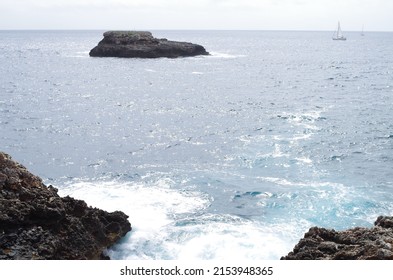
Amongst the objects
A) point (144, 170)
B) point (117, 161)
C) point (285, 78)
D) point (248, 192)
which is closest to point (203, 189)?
point (248, 192)

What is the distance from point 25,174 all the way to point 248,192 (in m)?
14.3

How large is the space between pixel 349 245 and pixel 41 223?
39.6 ft

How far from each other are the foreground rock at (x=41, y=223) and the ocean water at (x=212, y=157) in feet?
5.93

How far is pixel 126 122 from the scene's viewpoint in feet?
163

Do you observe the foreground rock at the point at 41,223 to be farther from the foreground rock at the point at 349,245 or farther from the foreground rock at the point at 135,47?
the foreground rock at the point at 135,47

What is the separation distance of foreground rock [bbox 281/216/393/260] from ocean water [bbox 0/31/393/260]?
201 inches

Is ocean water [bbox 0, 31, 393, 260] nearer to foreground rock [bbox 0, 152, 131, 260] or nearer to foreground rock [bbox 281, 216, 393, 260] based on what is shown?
foreground rock [bbox 0, 152, 131, 260]

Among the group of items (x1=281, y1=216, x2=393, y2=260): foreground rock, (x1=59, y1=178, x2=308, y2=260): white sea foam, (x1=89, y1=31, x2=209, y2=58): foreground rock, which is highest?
(x1=89, y1=31, x2=209, y2=58): foreground rock

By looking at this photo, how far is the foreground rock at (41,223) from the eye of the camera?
55.6ft

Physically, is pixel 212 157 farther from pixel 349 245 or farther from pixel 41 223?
pixel 349 245

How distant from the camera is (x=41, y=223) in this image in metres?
18.2

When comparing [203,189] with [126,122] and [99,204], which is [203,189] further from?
[126,122]

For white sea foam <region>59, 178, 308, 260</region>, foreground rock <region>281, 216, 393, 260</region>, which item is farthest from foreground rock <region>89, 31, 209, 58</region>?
foreground rock <region>281, 216, 393, 260</region>

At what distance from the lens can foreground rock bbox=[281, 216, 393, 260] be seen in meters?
13.5
